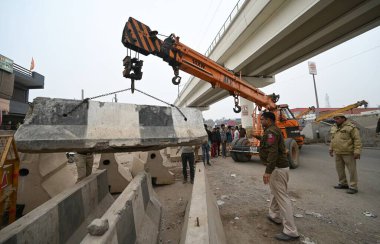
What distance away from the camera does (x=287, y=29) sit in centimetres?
866

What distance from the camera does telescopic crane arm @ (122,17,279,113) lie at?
4000 mm

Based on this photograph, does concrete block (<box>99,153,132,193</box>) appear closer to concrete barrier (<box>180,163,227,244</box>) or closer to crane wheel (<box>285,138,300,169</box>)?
concrete barrier (<box>180,163,227,244</box>)

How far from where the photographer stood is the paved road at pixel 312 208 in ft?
9.34

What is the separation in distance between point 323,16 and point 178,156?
888cm

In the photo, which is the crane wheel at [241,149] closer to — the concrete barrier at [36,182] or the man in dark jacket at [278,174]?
the man in dark jacket at [278,174]

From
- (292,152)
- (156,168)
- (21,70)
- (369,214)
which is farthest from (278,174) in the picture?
(21,70)

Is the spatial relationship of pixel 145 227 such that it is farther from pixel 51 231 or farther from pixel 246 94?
pixel 246 94

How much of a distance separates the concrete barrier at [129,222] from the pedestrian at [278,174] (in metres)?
1.77

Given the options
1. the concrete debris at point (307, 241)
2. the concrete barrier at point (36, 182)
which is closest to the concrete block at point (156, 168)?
the concrete barrier at point (36, 182)

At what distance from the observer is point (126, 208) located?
2.10m

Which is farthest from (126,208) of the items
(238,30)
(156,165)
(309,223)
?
(238,30)

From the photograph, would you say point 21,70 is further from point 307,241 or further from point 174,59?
point 307,241

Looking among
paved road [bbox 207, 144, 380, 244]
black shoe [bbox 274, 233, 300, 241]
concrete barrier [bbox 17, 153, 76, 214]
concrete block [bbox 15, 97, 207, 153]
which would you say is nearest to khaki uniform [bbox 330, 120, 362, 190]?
paved road [bbox 207, 144, 380, 244]

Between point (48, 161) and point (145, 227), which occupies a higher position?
point (48, 161)
